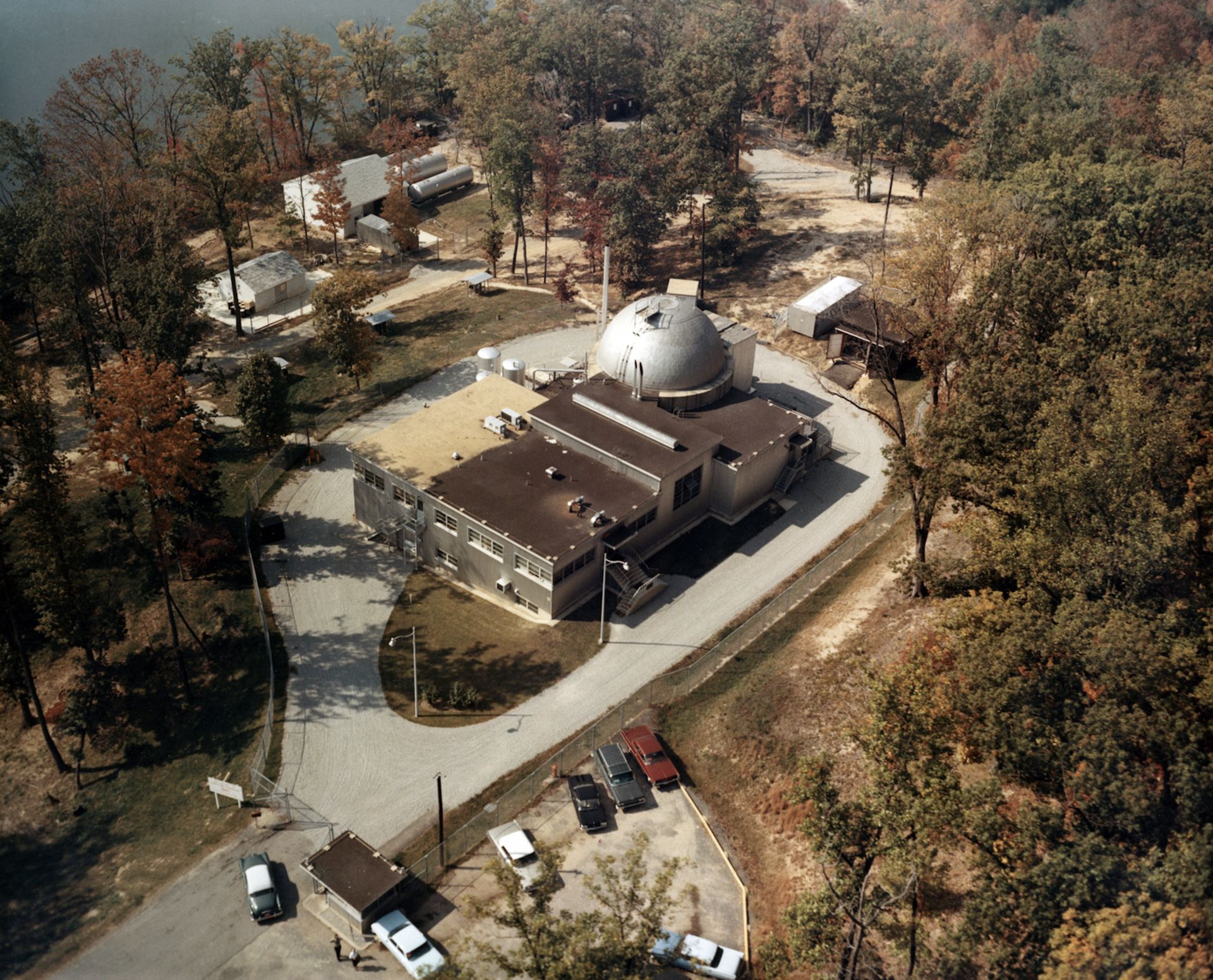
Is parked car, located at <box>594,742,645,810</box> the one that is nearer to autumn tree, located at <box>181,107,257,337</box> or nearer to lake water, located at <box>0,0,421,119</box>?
autumn tree, located at <box>181,107,257,337</box>

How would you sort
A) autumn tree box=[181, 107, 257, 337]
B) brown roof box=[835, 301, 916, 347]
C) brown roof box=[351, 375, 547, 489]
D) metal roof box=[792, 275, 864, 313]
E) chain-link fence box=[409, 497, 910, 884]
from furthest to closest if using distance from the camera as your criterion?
1. autumn tree box=[181, 107, 257, 337]
2. metal roof box=[792, 275, 864, 313]
3. brown roof box=[835, 301, 916, 347]
4. brown roof box=[351, 375, 547, 489]
5. chain-link fence box=[409, 497, 910, 884]

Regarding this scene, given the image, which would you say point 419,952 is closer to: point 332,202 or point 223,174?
point 223,174

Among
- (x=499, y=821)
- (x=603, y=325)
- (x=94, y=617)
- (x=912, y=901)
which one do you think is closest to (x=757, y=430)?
(x=603, y=325)

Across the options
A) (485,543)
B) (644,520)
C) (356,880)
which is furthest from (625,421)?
(356,880)

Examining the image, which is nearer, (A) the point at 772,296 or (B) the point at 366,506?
(B) the point at 366,506

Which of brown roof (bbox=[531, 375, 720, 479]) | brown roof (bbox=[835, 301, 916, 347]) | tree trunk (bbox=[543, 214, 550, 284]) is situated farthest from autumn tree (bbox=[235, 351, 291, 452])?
brown roof (bbox=[835, 301, 916, 347])

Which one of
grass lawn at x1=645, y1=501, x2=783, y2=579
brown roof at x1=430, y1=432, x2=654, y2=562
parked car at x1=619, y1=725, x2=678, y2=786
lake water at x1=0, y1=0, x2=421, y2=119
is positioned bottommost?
parked car at x1=619, y1=725, x2=678, y2=786

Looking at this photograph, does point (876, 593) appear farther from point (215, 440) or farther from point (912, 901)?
point (215, 440)
